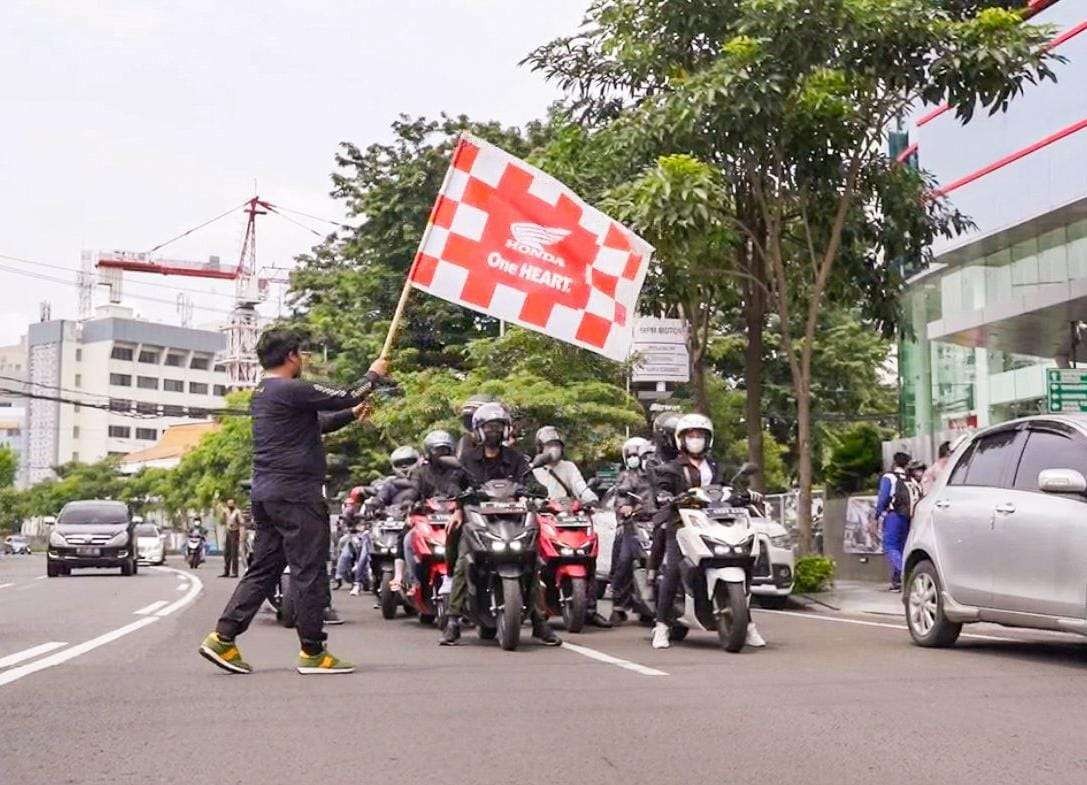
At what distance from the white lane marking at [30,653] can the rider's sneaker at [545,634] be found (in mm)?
3449

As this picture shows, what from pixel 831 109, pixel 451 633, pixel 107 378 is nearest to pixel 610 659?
pixel 451 633

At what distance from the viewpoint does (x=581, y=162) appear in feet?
67.2

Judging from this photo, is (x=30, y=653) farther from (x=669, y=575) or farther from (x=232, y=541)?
(x=232, y=541)

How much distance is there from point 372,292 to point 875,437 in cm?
1535

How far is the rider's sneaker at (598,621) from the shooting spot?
14.2 m

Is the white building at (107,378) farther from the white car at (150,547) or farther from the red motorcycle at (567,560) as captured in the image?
the red motorcycle at (567,560)

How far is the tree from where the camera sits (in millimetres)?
17922

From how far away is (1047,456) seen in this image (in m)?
10.4

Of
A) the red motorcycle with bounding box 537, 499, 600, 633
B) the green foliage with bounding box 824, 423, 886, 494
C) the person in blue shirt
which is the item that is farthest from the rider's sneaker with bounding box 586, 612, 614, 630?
the green foliage with bounding box 824, 423, 886, 494

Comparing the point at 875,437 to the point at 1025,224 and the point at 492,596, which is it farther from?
the point at 492,596

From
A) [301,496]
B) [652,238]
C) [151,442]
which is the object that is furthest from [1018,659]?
[151,442]

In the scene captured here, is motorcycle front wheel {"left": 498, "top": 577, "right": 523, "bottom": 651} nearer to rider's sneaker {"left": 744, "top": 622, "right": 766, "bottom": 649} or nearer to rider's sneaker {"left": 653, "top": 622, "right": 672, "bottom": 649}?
rider's sneaker {"left": 653, "top": 622, "right": 672, "bottom": 649}

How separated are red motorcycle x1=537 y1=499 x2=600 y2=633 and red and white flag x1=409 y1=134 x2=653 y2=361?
1685 millimetres

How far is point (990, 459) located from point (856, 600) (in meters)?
9.05
